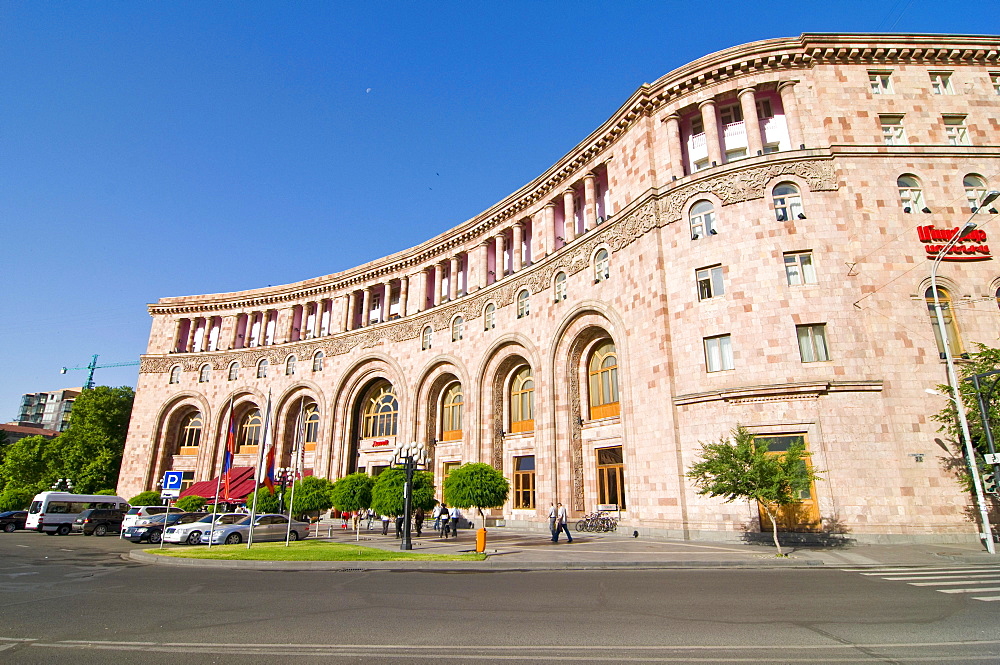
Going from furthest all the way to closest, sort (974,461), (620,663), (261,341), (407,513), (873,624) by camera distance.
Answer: (261,341) < (407,513) < (974,461) < (873,624) < (620,663)

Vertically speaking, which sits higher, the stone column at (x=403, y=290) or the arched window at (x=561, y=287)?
the stone column at (x=403, y=290)

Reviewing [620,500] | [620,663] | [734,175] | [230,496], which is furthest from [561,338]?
[230,496]

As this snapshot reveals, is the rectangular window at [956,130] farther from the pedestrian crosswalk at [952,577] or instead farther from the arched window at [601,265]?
the pedestrian crosswalk at [952,577]

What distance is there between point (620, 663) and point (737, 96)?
27.2m

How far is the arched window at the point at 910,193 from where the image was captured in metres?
23.4

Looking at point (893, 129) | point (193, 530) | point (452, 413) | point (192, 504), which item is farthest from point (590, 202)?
point (192, 504)

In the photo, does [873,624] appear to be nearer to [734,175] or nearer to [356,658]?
[356,658]

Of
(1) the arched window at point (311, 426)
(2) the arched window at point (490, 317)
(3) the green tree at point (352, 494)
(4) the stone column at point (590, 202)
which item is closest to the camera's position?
(3) the green tree at point (352, 494)

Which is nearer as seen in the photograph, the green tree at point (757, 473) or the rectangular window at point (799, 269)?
the green tree at point (757, 473)

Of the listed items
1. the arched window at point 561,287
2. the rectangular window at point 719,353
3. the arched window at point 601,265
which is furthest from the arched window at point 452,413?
the rectangular window at point 719,353

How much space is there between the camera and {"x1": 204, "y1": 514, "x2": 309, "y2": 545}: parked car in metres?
24.7

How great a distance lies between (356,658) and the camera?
6512 millimetres

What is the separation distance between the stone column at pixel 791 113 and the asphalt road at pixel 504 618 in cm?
1879

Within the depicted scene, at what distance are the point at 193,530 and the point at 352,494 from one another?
7.48 m
